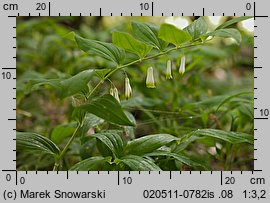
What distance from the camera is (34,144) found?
4.37ft

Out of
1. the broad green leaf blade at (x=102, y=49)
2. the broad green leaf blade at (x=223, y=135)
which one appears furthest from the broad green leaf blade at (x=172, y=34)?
the broad green leaf blade at (x=223, y=135)

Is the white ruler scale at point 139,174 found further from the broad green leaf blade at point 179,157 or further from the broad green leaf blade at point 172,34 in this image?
the broad green leaf blade at point 172,34

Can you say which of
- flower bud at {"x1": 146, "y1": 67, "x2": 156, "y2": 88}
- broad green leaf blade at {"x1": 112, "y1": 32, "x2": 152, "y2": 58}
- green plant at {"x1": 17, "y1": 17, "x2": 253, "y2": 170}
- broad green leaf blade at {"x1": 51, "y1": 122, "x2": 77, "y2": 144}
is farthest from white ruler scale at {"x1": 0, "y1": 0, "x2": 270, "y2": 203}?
broad green leaf blade at {"x1": 112, "y1": 32, "x2": 152, "y2": 58}

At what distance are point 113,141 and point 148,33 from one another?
367mm

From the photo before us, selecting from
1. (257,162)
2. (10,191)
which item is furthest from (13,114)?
(257,162)

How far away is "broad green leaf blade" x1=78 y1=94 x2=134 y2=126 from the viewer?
117 centimetres

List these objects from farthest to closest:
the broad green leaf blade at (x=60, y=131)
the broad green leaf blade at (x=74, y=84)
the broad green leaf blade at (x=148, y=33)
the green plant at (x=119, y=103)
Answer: the broad green leaf blade at (x=60, y=131) < the broad green leaf blade at (x=148, y=33) < the green plant at (x=119, y=103) < the broad green leaf blade at (x=74, y=84)

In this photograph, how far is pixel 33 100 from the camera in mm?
2574

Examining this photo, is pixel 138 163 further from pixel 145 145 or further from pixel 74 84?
pixel 74 84

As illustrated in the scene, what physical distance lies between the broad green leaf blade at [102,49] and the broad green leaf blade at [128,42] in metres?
0.02

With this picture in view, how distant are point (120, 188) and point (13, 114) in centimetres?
51

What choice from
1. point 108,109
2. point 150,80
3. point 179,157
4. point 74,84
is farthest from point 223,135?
point 74,84

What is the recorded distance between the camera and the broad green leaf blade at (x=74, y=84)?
1086 mm

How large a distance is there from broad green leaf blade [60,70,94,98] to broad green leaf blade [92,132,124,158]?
0.24 meters
